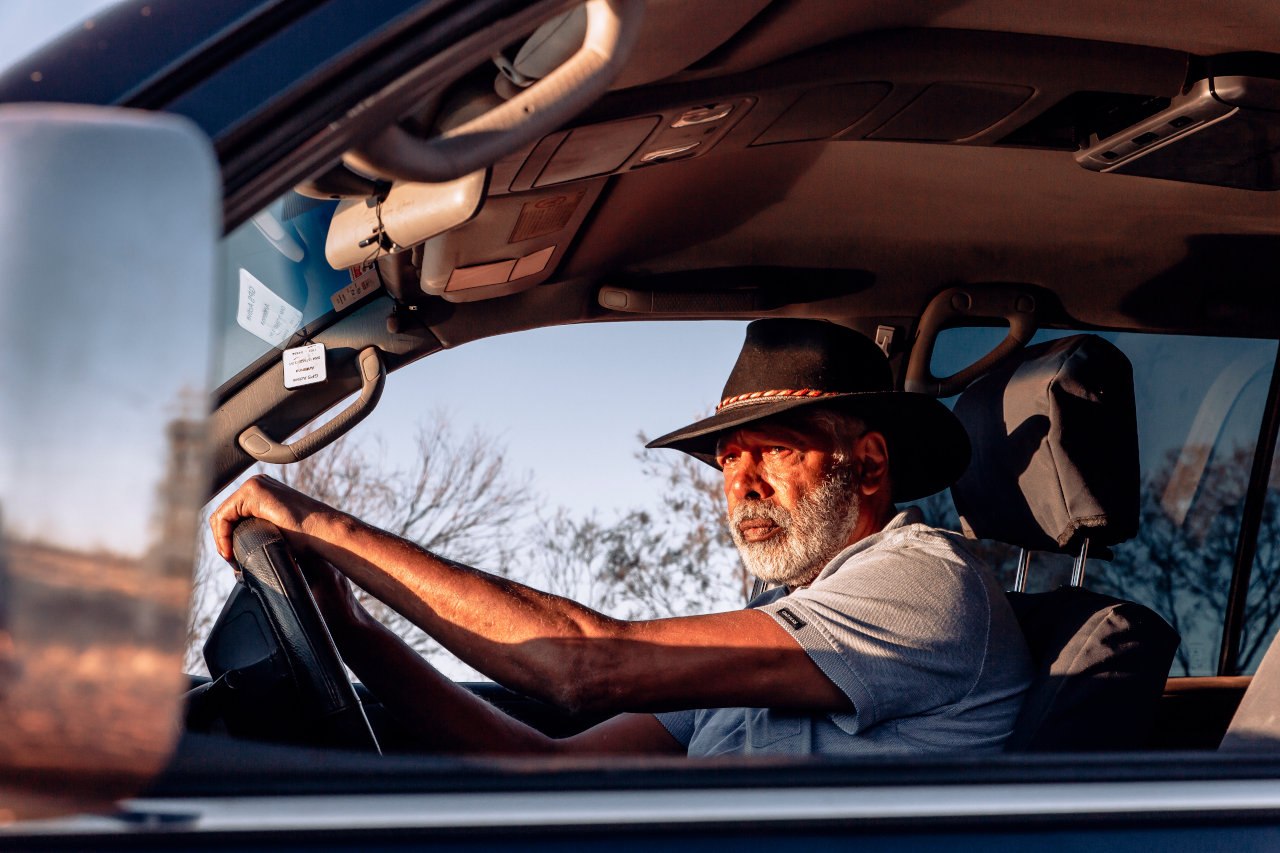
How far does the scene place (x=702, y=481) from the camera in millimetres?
2645

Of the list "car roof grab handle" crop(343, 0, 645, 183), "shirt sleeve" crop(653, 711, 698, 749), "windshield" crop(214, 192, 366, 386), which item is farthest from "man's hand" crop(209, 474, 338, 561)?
"shirt sleeve" crop(653, 711, 698, 749)

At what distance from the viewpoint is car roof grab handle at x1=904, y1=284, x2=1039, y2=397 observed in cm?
274

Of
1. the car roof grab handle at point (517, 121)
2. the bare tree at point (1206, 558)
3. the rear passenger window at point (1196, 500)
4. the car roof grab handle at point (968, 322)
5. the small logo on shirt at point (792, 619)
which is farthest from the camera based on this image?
the bare tree at point (1206, 558)

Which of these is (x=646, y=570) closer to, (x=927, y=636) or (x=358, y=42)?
(x=927, y=636)

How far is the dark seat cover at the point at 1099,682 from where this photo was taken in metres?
1.71

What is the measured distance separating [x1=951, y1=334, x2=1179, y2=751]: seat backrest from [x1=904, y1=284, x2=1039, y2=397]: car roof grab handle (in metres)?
0.49

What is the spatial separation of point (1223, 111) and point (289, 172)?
161 cm

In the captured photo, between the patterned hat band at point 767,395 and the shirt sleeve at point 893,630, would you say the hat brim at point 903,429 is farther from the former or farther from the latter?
the shirt sleeve at point 893,630

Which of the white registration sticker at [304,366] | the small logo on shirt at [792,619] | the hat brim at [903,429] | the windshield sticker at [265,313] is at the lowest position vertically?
the small logo on shirt at [792,619]

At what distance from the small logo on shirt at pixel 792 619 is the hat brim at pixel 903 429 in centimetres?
49

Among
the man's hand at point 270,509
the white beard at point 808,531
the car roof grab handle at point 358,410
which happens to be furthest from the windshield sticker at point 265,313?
the white beard at point 808,531

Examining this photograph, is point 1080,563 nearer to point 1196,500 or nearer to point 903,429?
point 903,429

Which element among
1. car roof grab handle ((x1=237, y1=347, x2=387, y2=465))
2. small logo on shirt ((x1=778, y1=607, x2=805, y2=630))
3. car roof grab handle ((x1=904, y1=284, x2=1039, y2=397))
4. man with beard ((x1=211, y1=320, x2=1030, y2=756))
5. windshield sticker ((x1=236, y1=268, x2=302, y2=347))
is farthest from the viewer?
car roof grab handle ((x1=904, y1=284, x2=1039, y2=397))

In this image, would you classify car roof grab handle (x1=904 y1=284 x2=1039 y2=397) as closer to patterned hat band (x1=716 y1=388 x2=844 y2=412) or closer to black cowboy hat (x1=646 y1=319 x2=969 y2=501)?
black cowboy hat (x1=646 y1=319 x2=969 y2=501)
